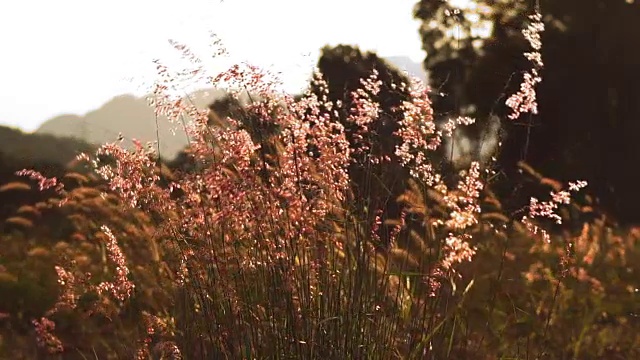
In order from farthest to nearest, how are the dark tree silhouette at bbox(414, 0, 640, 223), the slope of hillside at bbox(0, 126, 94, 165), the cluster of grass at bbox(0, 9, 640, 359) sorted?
1. the dark tree silhouette at bbox(414, 0, 640, 223)
2. the slope of hillside at bbox(0, 126, 94, 165)
3. the cluster of grass at bbox(0, 9, 640, 359)

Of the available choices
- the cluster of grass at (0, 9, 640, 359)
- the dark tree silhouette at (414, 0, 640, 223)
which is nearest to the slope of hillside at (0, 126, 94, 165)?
the cluster of grass at (0, 9, 640, 359)

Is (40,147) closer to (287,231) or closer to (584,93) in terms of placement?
(287,231)

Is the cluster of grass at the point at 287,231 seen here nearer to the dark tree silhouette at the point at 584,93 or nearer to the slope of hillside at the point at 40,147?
the slope of hillside at the point at 40,147

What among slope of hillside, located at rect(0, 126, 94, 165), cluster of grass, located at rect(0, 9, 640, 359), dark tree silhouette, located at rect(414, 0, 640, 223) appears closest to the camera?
cluster of grass, located at rect(0, 9, 640, 359)

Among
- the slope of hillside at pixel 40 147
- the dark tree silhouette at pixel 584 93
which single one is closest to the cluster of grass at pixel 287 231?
the slope of hillside at pixel 40 147

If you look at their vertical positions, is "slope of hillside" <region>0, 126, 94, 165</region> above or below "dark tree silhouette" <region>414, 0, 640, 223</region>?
below

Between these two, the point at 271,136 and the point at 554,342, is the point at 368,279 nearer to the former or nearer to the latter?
the point at 271,136

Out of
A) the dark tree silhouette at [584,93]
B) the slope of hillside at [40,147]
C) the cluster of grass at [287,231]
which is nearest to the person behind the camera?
the cluster of grass at [287,231]

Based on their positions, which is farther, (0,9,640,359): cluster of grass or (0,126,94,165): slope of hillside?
(0,126,94,165): slope of hillside

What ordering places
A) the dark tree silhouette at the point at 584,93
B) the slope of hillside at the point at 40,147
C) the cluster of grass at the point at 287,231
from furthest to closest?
the dark tree silhouette at the point at 584,93
the slope of hillside at the point at 40,147
the cluster of grass at the point at 287,231

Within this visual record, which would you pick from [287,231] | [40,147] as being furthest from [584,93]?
[287,231]

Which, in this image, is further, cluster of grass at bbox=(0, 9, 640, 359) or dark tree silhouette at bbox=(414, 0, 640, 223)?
dark tree silhouette at bbox=(414, 0, 640, 223)

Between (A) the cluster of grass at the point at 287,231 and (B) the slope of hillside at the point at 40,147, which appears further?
(B) the slope of hillside at the point at 40,147

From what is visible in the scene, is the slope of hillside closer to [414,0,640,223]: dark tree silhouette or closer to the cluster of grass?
the cluster of grass
